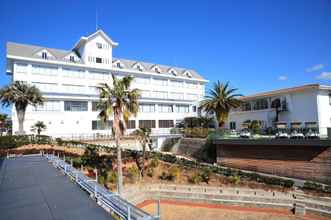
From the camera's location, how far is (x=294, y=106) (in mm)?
33000

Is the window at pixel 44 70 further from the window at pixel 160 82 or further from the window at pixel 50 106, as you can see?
the window at pixel 160 82

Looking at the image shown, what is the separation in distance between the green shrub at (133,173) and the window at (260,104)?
80.9 ft

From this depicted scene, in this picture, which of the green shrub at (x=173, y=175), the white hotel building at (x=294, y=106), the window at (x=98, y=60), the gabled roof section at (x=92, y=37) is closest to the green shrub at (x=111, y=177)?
the green shrub at (x=173, y=175)

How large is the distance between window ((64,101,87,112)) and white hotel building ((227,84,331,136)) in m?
29.4

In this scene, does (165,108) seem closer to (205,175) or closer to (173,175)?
(173,175)

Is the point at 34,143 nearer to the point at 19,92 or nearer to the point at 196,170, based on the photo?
the point at 19,92

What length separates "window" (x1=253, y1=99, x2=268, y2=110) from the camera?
38031 millimetres

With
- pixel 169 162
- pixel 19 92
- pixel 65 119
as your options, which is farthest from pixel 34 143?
pixel 169 162

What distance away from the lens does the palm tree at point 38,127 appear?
36719mm

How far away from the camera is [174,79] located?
61.3m

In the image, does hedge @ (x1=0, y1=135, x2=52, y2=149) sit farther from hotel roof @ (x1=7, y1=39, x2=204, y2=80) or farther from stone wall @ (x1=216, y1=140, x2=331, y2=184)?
stone wall @ (x1=216, y1=140, x2=331, y2=184)

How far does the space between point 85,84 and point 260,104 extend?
33.9m

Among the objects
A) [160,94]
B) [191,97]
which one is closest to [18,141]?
Answer: [160,94]

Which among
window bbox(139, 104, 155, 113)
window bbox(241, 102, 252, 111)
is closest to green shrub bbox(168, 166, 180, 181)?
window bbox(241, 102, 252, 111)
